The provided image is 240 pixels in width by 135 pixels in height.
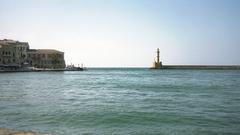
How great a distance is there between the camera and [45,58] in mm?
136000

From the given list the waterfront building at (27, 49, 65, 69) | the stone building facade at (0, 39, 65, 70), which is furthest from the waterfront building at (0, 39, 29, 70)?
the waterfront building at (27, 49, 65, 69)

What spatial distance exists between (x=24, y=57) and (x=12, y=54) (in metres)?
8.85

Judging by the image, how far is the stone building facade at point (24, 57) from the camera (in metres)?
118

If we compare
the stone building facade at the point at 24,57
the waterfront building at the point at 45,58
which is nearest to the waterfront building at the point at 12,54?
the stone building facade at the point at 24,57

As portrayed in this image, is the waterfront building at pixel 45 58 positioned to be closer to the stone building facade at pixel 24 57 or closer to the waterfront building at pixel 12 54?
the stone building facade at pixel 24 57

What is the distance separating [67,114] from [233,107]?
10.5 metres

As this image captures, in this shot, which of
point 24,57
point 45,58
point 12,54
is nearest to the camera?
point 12,54

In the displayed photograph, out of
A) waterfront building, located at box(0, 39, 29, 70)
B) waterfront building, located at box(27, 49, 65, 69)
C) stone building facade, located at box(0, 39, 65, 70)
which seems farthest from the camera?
waterfront building, located at box(27, 49, 65, 69)

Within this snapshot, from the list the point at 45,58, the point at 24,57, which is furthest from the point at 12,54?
the point at 45,58

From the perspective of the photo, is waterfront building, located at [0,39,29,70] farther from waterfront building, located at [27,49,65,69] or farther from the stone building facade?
waterfront building, located at [27,49,65,69]

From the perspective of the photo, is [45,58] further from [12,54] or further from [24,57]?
[12,54]

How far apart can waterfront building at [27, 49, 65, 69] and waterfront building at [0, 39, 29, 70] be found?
405 cm

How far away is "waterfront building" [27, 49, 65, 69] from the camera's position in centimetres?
13188

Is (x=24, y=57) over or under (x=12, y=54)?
under
